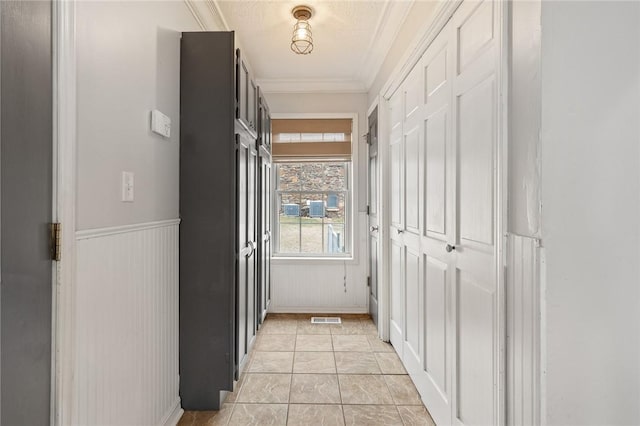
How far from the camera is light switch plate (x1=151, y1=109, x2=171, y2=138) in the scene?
1.56 metres

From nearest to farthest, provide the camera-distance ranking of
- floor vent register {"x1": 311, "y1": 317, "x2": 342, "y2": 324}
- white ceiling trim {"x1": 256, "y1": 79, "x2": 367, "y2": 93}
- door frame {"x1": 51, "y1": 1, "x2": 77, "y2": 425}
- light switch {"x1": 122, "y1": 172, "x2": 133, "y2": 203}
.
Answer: door frame {"x1": 51, "y1": 1, "x2": 77, "y2": 425} → light switch {"x1": 122, "y1": 172, "x2": 133, "y2": 203} → floor vent register {"x1": 311, "y1": 317, "x2": 342, "y2": 324} → white ceiling trim {"x1": 256, "y1": 79, "x2": 367, "y2": 93}

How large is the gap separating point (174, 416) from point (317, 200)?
7.97 ft

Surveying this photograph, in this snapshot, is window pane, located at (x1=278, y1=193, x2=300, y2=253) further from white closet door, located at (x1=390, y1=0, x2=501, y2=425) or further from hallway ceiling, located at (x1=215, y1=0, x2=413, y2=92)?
white closet door, located at (x1=390, y1=0, x2=501, y2=425)

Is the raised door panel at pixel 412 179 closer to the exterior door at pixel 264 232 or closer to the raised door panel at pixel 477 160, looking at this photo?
the raised door panel at pixel 477 160

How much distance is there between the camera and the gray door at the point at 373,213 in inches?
127

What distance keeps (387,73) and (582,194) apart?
2.24 metres

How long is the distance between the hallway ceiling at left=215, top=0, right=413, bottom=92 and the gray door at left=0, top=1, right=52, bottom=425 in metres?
1.64

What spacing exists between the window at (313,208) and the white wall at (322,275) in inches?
6.8

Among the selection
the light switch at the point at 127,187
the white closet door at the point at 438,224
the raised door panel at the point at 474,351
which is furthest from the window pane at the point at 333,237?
the light switch at the point at 127,187

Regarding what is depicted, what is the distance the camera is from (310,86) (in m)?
3.60

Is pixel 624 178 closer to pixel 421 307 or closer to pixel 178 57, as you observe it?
pixel 421 307

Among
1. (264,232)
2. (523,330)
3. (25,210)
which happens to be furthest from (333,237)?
(25,210)

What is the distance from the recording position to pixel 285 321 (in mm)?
3391

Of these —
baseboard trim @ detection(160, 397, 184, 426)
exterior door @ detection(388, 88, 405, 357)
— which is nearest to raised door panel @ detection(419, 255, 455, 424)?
exterior door @ detection(388, 88, 405, 357)
